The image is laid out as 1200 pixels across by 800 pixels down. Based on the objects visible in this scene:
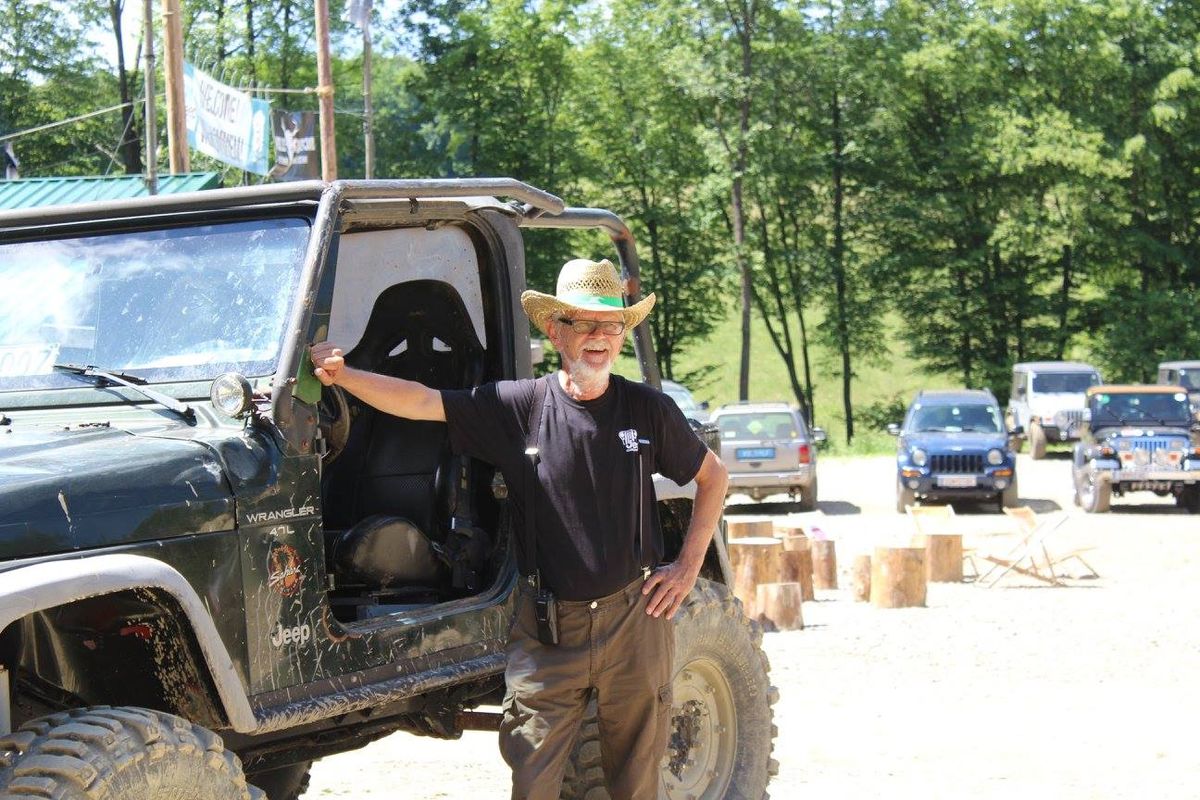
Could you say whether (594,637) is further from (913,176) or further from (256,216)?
(913,176)

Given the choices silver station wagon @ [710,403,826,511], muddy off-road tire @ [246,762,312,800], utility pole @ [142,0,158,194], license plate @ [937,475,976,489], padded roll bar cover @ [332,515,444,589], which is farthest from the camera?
silver station wagon @ [710,403,826,511]

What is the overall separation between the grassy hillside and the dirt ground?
2830 cm

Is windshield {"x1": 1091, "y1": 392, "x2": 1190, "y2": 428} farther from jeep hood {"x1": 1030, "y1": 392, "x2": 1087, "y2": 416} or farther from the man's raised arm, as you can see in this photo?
the man's raised arm

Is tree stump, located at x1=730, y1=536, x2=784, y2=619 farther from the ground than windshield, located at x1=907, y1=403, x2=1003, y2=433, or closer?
closer

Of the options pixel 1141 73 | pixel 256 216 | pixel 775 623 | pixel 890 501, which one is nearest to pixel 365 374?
pixel 256 216

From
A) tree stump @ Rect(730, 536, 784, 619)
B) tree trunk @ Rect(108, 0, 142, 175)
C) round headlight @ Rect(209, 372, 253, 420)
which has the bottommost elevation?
tree stump @ Rect(730, 536, 784, 619)

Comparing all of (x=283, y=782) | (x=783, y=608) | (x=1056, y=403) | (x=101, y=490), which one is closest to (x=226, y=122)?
(x=783, y=608)

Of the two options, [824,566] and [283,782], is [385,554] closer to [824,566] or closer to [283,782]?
[283,782]

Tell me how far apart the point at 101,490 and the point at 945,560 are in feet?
41.5

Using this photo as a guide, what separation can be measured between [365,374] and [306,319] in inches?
8.3

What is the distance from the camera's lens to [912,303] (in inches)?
1956

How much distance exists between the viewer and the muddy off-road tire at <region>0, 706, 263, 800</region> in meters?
3.15

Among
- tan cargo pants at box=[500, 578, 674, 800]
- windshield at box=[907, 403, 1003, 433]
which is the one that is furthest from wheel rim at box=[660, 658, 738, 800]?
windshield at box=[907, 403, 1003, 433]

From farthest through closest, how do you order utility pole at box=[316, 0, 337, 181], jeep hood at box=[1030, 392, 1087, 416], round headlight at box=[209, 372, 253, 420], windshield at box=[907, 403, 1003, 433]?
1. jeep hood at box=[1030, 392, 1087, 416]
2. windshield at box=[907, 403, 1003, 433]
3. utility pole at box=[316, 0, 337, 181]
4. round headlight at box=[209, 372, 253, 420]
